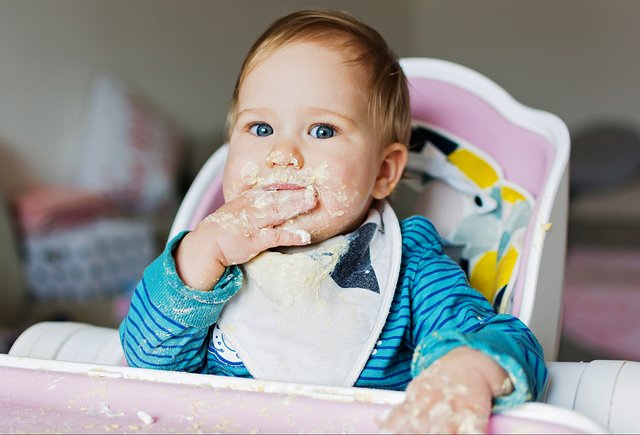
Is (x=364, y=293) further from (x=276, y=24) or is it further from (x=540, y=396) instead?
(x=276, y=24)

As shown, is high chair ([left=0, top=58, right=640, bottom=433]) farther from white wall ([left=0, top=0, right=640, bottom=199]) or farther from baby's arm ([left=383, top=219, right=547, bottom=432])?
white wall ([left=0, top=0, right=640, bottom=199])

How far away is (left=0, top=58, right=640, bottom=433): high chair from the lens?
2.20 feet

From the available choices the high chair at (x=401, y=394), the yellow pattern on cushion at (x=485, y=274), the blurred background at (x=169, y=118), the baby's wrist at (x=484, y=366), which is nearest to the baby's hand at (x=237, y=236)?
the high chair at (x=401, y=394)

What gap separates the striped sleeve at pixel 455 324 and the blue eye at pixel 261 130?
0.22 metres

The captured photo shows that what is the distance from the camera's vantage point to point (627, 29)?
3.04m

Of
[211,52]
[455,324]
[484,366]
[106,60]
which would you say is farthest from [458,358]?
[211,52]

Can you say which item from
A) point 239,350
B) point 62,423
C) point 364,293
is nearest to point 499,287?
point 364,293

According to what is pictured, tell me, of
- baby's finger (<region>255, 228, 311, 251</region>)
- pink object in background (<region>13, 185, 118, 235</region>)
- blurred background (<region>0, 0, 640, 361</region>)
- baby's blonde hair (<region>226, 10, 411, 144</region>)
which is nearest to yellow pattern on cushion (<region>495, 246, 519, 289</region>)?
baby's blonde hair (<region>226, 10, 411, 144</region>)

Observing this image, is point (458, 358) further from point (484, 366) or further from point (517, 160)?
point (517, 160)

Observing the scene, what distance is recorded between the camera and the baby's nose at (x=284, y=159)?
2.90 feet

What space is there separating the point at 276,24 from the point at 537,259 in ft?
1.44

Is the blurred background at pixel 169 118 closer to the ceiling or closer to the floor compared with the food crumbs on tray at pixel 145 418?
closer to the floor

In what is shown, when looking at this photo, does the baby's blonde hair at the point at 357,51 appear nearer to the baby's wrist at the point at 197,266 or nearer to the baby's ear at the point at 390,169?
the baby's ear at the point at 390,169

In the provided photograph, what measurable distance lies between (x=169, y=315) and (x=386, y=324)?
245mm
